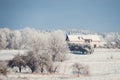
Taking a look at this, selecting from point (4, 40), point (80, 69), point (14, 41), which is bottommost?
point (80, 69)

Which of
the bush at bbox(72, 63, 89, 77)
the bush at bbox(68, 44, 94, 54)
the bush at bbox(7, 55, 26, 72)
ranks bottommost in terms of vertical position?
the bush at bbox(72, 63, 89, 77)

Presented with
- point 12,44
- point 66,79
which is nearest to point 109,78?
point 66,79

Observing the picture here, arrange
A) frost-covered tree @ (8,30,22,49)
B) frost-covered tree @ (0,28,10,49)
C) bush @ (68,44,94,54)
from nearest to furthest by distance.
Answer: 1. bush @ (68,44,94,54)
2. frost-covered tree @ (0,28,10,49)
3. frost-covered tree @ (8,30,22,49)

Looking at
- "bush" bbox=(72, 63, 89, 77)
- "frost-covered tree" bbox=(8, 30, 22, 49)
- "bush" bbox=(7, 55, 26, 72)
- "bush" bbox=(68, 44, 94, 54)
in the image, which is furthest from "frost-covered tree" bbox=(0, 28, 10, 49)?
"bush" bbox=(72, 63, 89, 77)

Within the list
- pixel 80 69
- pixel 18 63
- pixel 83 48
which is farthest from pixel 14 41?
pixel 80 69

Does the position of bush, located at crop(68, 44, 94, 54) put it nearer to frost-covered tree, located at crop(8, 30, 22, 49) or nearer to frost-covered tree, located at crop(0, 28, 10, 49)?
frost-covered tree, located at crop(0, 28, 10, 49)

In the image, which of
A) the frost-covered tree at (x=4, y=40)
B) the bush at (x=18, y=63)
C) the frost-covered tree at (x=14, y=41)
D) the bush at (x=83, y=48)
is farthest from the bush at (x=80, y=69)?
the frost-covered tree at (x=14, y=41)

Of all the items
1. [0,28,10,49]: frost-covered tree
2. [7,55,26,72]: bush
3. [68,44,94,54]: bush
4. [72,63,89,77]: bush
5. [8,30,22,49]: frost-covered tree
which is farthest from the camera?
[8,30,22,49]: frost-covered tree

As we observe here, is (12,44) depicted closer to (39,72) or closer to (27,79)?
(39,72)

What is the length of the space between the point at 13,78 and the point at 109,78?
7.85 meters

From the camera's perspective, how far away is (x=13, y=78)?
1125 inches

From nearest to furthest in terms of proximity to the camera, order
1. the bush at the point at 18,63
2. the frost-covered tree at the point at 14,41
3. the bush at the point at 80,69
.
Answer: the bush at the point at 80,69 → the bush at the point at 18,63 → the frost-covered tree at the point at 14,41

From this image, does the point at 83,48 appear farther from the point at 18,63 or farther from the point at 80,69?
the point at 18,63

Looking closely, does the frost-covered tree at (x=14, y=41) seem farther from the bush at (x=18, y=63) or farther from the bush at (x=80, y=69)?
the bush at (x=80, y=69)
